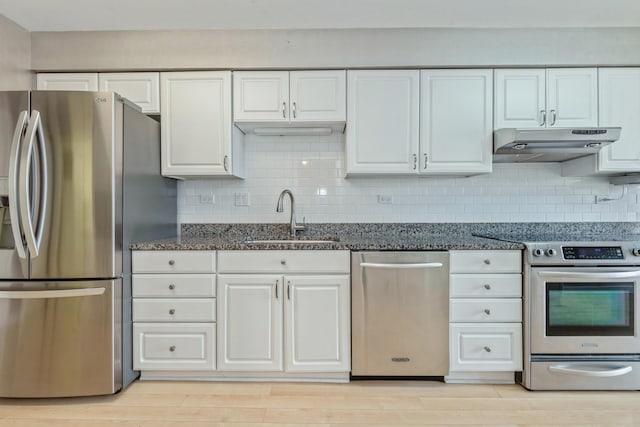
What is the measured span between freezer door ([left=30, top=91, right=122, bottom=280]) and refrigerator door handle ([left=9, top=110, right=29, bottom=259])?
0.07 meters

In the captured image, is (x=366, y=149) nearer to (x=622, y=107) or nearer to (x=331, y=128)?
(x=331, y=128)

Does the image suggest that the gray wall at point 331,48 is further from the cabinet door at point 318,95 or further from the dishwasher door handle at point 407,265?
the dishwasher door handle at point 407,265

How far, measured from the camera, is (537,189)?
2842 millimetres

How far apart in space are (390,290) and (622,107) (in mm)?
2056

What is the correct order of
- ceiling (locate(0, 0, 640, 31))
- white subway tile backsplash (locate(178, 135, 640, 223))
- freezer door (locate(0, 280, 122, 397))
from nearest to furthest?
1. freezer door (locate(0, 280, 122, 397))
2. ceiling (locate(0, 0, 640, 31))
3. white subway tile backsplash (locate(178, 135, 640, 223))

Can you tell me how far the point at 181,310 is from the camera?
221cm

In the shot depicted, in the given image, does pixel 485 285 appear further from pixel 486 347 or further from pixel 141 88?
pixel 141 88

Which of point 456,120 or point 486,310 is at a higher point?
point 456,120

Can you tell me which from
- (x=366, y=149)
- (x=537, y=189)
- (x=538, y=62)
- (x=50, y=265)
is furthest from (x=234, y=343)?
(x=538, y=62)

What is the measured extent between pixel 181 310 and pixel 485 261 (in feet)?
6.17

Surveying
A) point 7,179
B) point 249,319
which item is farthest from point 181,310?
point 7,179

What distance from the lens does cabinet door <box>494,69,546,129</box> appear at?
8.14 feet

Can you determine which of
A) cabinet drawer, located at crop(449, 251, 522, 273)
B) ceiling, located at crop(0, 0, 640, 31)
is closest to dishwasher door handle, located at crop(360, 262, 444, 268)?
cabinet drawer, located at crop(449, 251, 522, 273)

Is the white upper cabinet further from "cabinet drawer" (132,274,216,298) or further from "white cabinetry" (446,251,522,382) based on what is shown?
"white cabinetry" (446,251,522,382)
